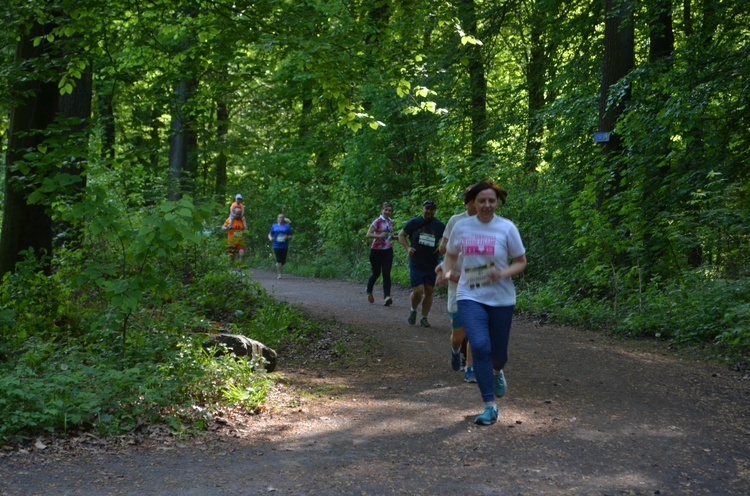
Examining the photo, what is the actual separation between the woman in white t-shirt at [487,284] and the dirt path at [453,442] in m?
0.52

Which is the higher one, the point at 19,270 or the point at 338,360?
the point at 19,270

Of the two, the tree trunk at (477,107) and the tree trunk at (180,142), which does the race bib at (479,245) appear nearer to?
the tree trunk at (180,142)

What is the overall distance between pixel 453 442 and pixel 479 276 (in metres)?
1.48

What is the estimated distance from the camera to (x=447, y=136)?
75.2ft

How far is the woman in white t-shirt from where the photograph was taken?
696 centimetres

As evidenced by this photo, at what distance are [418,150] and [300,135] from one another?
9257 millimetres

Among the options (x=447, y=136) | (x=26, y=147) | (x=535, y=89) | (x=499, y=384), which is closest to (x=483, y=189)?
(x=499, y=384)

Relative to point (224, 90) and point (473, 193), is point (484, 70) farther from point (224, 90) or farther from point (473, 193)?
point (473, 193)

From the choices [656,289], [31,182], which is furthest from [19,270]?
[656,289]

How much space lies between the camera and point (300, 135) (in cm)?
3456

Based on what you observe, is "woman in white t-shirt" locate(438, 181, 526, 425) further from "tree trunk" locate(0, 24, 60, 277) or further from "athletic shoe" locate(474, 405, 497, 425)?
"tree trunk" locate(0, 24, 60, 277)

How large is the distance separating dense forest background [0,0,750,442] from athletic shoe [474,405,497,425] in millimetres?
3138

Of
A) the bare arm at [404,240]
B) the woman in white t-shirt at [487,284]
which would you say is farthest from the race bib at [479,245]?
the bare arm at [404,240]

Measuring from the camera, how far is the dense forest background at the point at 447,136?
9.15 meters
